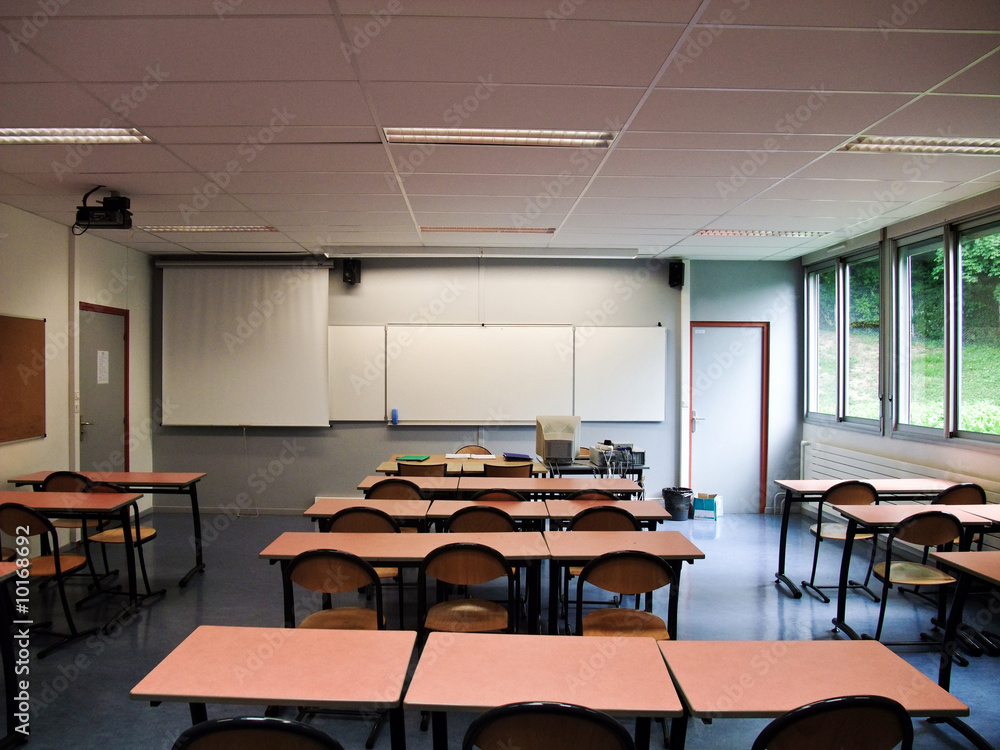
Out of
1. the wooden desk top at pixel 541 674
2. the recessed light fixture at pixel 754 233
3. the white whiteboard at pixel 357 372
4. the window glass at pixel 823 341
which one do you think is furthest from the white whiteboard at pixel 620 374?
the wooden desk top at pixel 541 674

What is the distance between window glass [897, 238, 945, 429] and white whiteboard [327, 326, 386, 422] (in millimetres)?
5363

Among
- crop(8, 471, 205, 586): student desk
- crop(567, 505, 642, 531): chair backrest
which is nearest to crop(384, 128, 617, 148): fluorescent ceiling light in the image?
crop(567, 505, 642, 531): chair backrest

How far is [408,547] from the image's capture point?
274 cm

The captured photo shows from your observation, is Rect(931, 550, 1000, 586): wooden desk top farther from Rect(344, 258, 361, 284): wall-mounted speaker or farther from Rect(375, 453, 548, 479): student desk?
Rect(344, 258, 361, 284): wall-mounted speaker

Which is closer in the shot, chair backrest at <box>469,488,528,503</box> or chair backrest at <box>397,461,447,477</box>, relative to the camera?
chair backrest at <box>469,488,528,503</box>

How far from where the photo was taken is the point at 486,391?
639 centimetres

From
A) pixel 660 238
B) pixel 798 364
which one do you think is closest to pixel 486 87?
pixel 660 238

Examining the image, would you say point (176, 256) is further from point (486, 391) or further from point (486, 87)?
point (486, 87)

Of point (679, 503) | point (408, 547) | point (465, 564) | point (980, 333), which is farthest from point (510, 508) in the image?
point (980, 333)

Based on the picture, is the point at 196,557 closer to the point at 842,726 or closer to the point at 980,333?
the point at 842,726

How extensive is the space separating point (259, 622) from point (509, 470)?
2.16m

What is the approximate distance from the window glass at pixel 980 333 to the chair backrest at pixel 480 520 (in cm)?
401

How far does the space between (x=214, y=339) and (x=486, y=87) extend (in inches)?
202

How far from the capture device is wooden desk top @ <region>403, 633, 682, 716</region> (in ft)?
4.84
